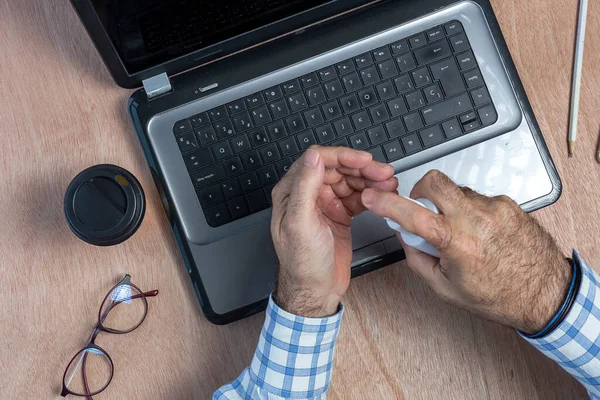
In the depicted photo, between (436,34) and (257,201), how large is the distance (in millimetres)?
313

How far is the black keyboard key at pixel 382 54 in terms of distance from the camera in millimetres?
751

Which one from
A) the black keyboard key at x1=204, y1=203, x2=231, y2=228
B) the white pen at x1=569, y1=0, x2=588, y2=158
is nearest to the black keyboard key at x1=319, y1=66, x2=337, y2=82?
the black keyboard key at x1=204, y1=203, x2=231, y2=228

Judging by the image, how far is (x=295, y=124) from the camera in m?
0.75

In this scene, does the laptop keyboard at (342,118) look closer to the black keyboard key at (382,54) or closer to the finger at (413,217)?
the black keyboard key at (382,54)

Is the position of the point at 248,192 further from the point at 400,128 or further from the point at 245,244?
the point at 400,128

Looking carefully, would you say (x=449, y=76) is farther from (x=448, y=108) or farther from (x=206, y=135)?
(x=206, y=135)

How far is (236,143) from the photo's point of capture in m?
0.76

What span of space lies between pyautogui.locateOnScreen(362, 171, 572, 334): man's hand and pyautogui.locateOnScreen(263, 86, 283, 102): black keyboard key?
0.21m

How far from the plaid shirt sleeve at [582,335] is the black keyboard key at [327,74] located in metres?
0.37

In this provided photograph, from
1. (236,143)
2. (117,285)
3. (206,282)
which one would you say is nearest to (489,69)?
(236,143)

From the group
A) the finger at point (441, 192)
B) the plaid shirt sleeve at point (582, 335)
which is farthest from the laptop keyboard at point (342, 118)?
the plaid shirt sleeve at point (582, 335)

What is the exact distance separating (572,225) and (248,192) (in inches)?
16.6

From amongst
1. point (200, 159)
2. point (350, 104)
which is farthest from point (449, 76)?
point (200, 159)

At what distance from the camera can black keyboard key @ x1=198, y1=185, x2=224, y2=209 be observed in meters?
0.76
